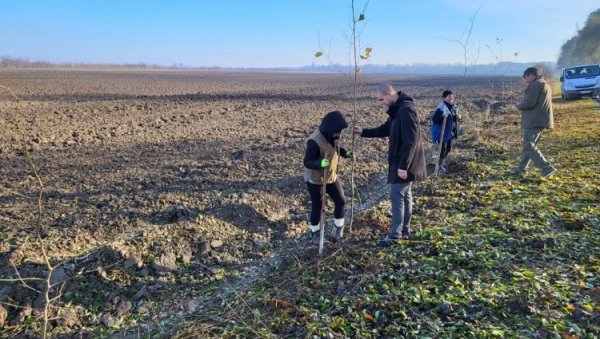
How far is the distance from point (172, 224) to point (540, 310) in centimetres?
459

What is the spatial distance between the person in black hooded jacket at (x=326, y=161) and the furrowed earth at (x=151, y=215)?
410 mm

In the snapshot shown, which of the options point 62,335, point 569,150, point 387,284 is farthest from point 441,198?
point 62,335

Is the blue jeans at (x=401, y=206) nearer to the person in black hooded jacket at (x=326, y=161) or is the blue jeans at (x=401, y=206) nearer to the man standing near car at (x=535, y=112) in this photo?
the person in black hooded jacket at (x=326, y=161)

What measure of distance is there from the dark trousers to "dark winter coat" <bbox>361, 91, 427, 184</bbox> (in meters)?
0.77

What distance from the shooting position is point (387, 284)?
171 inches

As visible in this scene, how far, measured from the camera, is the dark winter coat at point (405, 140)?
185 inches

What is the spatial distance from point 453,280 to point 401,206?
1090 mm

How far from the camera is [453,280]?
14.1 feet

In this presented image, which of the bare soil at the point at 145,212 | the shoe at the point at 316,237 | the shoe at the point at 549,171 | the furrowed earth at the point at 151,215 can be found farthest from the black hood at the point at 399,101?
the shoe at the point at 549,171

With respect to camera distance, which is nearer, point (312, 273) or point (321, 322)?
point (321, 322)

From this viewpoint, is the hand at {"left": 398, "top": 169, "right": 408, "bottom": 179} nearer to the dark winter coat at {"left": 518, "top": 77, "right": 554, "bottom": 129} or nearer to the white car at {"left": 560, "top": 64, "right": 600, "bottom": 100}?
the dark winter coat at {"left": 518, "top": 77, "right": 554, "bottom": 129}

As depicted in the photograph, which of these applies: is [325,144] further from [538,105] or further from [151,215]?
[538,105]

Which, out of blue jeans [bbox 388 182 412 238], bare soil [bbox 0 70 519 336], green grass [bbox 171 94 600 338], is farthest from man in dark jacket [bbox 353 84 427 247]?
bare soil [bbox 0 70 519 336]

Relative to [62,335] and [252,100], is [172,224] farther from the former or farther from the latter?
[252,100]
